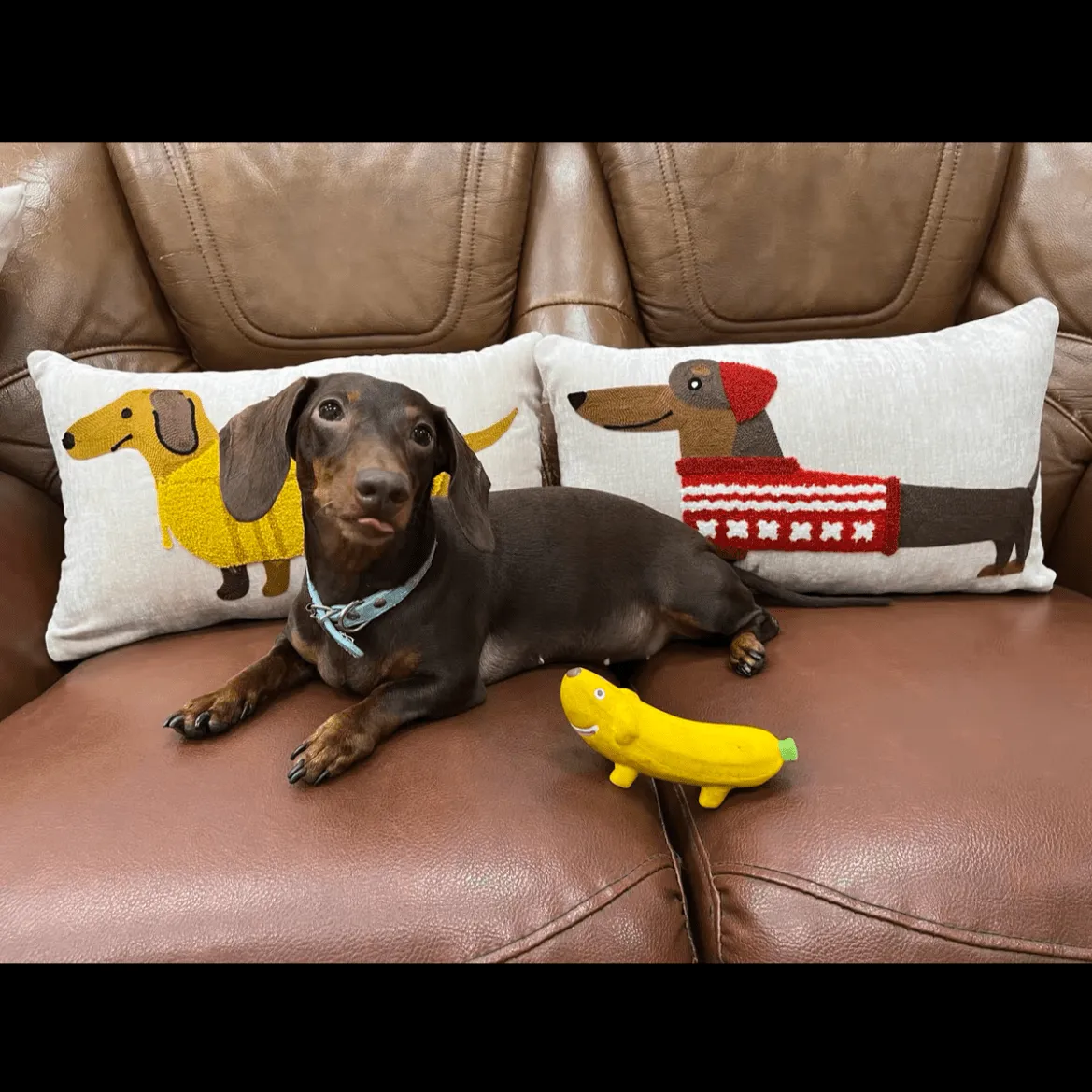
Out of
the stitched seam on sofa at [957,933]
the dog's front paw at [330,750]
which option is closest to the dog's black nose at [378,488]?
the dog's front paw at [330,750]

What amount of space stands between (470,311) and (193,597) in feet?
2.39

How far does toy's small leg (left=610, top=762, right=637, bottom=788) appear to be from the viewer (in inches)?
38.4

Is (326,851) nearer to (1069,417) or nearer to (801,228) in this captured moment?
(801,228)

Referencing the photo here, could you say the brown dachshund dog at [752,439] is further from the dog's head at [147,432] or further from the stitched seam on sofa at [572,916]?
the stitched seam on sofa at [572,916]

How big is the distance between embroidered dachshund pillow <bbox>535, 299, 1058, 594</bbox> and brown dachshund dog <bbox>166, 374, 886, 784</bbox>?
0.08 metres

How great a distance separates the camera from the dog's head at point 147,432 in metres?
1.31

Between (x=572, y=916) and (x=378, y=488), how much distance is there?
505mm

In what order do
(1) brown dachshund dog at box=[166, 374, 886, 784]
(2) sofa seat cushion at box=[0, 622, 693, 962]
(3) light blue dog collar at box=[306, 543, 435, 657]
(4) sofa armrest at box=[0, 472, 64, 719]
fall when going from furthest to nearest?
(4) sofa armrest at box=[0, 472, 64, 719]
(3) light blue dog collar at box=[306, 543, 435, 657]
(1) brown dachshund dog at box=[166, 374, 886, 784]
(2) sofa seat cushion at box=[0, 622, 693, 962]

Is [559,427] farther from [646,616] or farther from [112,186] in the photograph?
[112,186]

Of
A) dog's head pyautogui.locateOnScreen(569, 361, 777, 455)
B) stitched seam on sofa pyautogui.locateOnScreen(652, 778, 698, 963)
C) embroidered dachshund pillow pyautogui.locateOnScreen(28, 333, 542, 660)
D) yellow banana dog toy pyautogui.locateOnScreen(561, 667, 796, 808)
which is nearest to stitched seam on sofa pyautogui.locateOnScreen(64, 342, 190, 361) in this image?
embroidered dachshund pillow pyautogui.locateOnScreen(28, 333, 542, 660)

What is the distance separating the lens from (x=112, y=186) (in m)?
1.51

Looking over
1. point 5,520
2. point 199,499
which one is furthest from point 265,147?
point 5,520

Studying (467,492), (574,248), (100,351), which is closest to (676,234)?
(574,248)

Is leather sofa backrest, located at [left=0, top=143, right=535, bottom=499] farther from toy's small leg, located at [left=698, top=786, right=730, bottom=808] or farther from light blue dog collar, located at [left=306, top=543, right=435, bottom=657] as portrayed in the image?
toy's small leg, located at [left=698, top=786, right=730, bottom=808]
